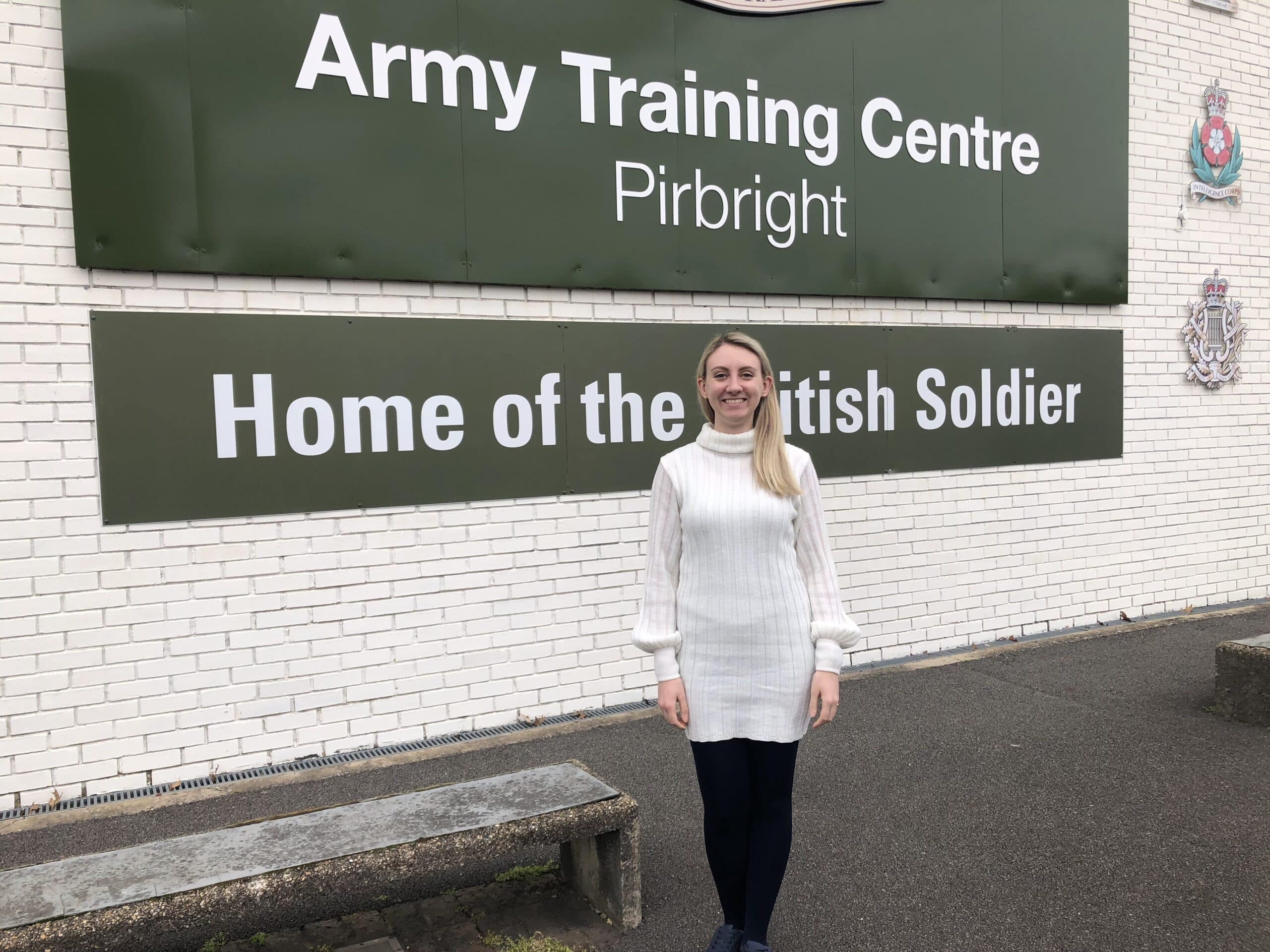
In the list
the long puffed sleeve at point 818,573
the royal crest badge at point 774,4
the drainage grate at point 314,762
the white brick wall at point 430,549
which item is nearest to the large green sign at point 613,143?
the royal crest badge at point 774,4

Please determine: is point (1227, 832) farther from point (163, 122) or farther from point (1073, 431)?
point (163, 122)

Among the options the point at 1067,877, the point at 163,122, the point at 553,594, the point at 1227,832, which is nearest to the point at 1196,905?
the point at 1067,877

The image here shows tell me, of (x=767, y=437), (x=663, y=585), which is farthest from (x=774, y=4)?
(x=663, y=585)

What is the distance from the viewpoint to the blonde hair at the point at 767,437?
271cm

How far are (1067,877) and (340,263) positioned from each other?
3.91 meters

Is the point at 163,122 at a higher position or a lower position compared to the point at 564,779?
higher

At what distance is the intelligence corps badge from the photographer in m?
7.68

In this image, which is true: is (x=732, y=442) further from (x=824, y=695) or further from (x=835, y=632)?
(x=824, y=695)

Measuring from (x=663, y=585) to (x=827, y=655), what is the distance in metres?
0.47

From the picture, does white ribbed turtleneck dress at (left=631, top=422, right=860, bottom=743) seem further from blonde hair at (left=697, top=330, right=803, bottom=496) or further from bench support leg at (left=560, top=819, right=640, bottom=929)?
bench support leg at (left=560, top=819, right=640, bottom=929)

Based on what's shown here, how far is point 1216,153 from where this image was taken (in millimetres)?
7664

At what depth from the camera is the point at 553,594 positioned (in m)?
5.45

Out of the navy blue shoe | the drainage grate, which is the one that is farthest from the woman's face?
the drainage grate

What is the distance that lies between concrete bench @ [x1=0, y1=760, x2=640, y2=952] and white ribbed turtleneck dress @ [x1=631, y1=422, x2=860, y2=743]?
0.67m
